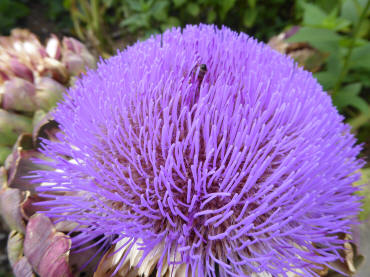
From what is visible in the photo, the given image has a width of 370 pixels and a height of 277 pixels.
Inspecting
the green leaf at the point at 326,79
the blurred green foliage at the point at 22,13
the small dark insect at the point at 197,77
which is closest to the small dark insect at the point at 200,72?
the small dark insect at the point at 197,77

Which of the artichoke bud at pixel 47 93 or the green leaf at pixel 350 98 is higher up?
the green leaf at pixel 350 98

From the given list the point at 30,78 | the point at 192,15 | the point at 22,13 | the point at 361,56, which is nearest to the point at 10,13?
the point at 22,13

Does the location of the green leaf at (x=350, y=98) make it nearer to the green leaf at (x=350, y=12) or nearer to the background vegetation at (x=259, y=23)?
the background vegetation at (x=259, y=23)

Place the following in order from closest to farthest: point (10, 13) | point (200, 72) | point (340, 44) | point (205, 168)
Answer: point (205, 168), point (200, 72), point (340, 44), point (10, 13)

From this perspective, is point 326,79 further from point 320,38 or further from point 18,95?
point 18,95

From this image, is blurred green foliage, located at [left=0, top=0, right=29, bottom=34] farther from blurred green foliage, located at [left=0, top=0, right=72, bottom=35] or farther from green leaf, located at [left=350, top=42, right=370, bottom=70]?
green leaf, located at [left=350, top=42, right=370, bottom=70]

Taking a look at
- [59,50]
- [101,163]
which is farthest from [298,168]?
[59,50]

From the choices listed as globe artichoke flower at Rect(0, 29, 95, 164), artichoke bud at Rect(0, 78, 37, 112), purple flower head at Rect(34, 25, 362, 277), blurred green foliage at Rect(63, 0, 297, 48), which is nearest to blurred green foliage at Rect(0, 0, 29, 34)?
blurred green foliage at Rect(63, 0, 297, 48)
